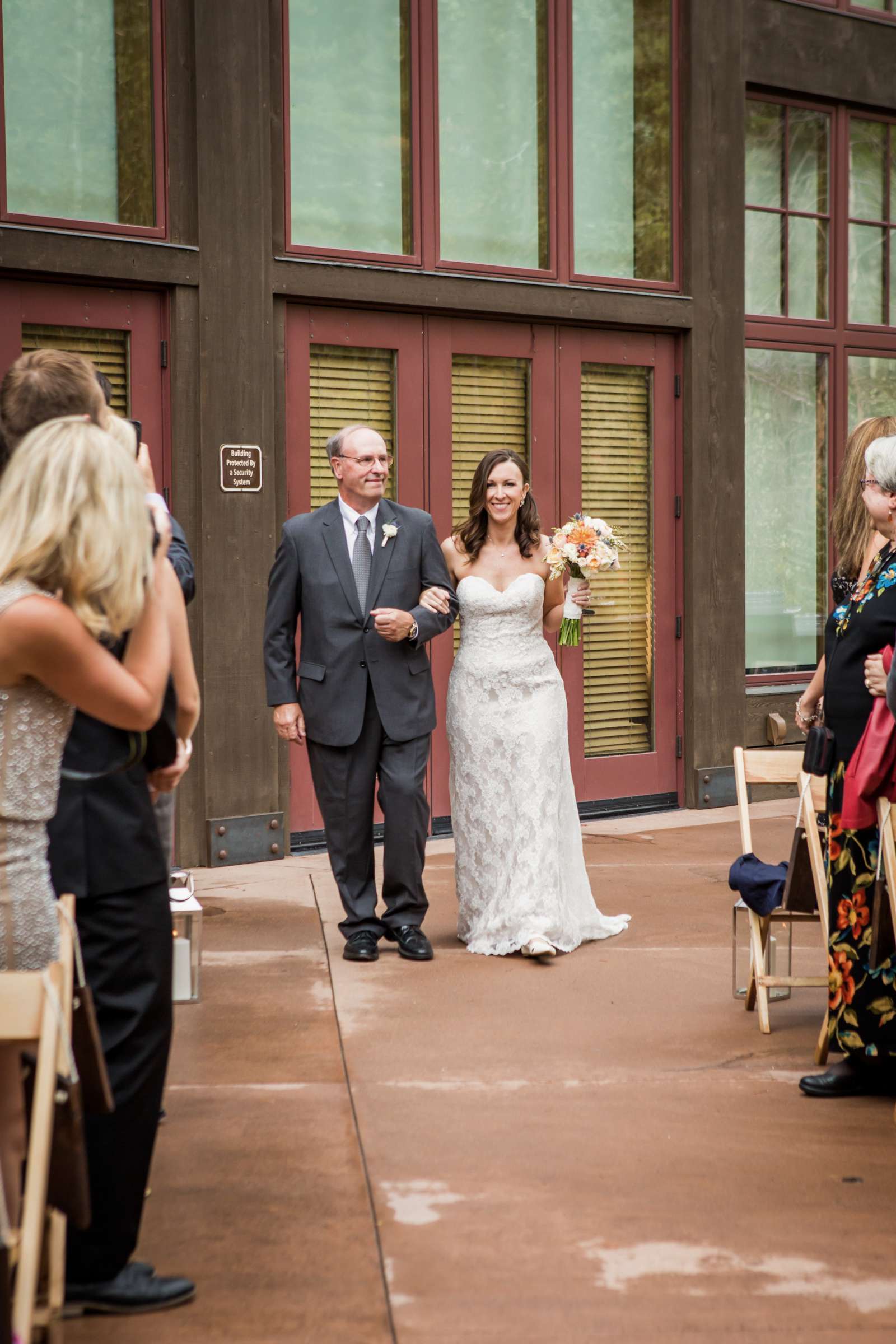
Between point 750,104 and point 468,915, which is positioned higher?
point 750,104

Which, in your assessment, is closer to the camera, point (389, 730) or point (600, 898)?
point (389, 730)

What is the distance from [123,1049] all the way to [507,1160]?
1.35 metres

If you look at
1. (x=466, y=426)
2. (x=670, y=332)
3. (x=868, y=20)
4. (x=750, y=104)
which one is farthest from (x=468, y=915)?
(x=868, y=20)

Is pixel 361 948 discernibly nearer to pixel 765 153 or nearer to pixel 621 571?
pixel 621 571

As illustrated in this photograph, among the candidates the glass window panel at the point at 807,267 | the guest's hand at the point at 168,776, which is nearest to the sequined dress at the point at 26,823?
the guest's hand at the point at 168,776

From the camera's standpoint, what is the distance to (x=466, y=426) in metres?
8.96

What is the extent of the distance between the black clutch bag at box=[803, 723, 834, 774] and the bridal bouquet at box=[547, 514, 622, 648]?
5.95 ft

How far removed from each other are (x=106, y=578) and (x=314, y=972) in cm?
344

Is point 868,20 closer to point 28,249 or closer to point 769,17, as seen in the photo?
point 769,17

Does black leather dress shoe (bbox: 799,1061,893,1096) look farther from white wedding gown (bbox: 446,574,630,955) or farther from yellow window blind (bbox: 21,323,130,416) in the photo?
yellow window blind (bbox: 21,323,130,416)

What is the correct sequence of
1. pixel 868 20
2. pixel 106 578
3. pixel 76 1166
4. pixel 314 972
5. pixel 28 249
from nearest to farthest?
pixel 76 1166 → pixel 106 578 → pixel 314 972 → pixel 28 249 → pixel 868 20

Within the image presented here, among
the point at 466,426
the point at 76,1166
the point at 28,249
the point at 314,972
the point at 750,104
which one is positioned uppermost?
the point at 750,104

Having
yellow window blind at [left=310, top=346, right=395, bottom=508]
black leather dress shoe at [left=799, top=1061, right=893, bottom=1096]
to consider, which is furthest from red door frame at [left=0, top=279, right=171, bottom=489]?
black leather dress shoe at [left=799, top=1061, right=893, bottom=1096]

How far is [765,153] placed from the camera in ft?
33.6
